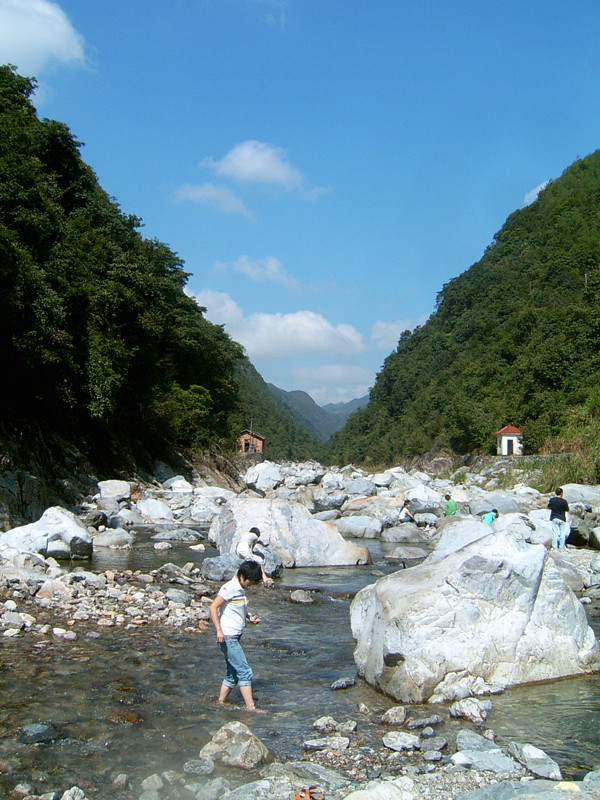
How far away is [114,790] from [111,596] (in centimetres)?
553

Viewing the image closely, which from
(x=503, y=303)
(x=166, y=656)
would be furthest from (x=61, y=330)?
(x=503, y=303)

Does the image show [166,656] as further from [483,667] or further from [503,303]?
[503,303]

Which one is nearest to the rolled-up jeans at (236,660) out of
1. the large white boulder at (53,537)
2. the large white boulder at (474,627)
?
the large white boulder at (474,627)

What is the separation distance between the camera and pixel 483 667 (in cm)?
654

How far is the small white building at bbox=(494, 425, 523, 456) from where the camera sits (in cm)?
4414

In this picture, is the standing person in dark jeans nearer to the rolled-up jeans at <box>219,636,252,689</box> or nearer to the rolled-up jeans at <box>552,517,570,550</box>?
the rolled-up jeans at <box>552,517,570,550</box>

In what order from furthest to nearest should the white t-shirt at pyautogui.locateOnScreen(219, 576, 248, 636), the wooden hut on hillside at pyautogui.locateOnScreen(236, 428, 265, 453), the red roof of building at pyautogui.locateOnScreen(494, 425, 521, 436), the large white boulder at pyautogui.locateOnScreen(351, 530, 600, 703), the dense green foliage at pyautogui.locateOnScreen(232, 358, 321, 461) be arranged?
1. the dense green foliage at pyautogui.locateOnScreen(232, 358, 321, 461)
2. the wooden hut on hillside at pyautogui.locateOnScreen(236, 428, 265, 453)
3. the red roof of building at pyautogui.locateOnScreen(494, 425, 521, 436)
4. the large white boulder at pyautogui.locateOnScreen(351, 530, 600, 703)
5. the white t-shirt at pyautogui.locateOnScreen(219, 576, 248, 636)

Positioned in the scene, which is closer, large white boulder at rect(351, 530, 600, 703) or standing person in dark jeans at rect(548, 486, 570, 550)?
large white boulder at rect(351, 530, 600, 703)

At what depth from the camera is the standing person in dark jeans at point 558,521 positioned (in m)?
14.9

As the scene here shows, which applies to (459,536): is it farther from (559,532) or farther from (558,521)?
(559,532)

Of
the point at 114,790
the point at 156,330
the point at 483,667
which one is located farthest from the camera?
the point at 156,330

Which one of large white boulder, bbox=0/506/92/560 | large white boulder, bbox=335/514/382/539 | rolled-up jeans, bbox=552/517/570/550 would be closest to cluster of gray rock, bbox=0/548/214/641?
large white boulder, bbox=0/506/92/560

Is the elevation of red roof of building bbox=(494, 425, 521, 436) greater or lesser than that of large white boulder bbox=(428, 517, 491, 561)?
greater

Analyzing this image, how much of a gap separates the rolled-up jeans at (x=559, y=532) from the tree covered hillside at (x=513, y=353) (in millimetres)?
11631
